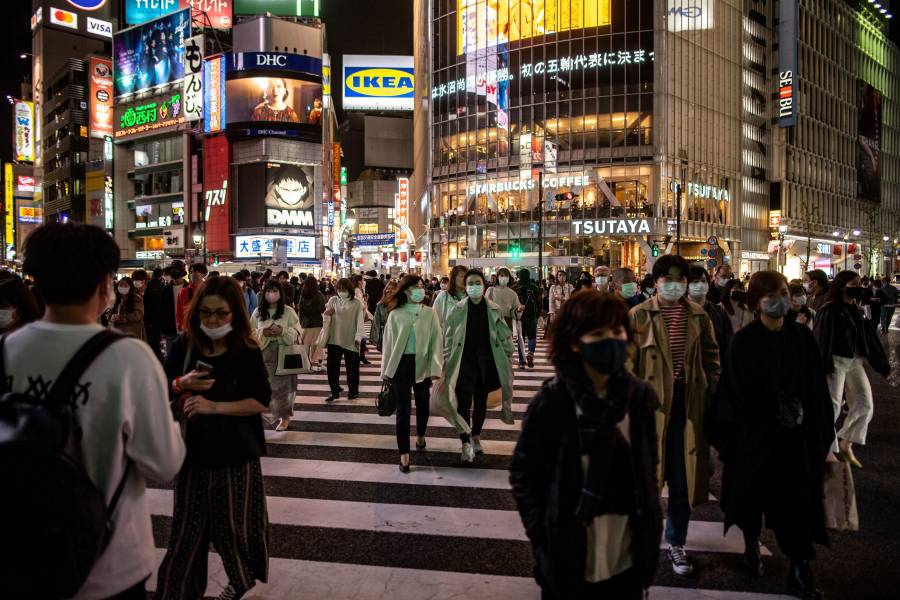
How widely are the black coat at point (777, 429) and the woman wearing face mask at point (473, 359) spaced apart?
310 cm

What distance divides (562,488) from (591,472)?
13 centimetres

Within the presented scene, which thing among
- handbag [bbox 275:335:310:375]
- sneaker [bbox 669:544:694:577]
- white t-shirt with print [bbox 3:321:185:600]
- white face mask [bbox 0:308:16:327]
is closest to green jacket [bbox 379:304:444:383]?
handbag [bbox 275:335:310:375]

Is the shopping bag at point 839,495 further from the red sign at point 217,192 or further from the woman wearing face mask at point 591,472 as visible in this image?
the red sign at point 217,192

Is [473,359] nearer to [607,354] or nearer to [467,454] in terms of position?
[467,454]

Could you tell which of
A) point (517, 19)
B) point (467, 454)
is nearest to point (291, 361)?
point (467, 454)

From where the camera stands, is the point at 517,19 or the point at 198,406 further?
the point at 517,19

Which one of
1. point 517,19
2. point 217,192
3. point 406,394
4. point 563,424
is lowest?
Answer: point 406,394

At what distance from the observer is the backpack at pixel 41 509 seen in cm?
168

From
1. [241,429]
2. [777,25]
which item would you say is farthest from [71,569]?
[777,25]

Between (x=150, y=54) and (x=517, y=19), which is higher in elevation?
(x=150, y=54)

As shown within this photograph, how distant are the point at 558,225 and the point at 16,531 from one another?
51069 millimetres

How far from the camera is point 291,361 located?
7.95 m

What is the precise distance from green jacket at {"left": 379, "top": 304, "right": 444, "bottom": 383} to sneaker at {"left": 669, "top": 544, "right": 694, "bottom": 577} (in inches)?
120

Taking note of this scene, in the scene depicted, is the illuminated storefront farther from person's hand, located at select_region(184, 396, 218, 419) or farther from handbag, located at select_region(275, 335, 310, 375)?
person's hand, located at select_region(184, 396, 218, 419)
